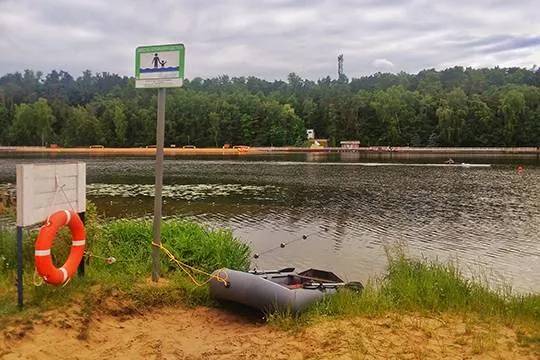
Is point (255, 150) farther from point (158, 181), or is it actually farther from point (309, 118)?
point (158, 181)

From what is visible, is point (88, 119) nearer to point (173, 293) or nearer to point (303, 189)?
point (303, 189)

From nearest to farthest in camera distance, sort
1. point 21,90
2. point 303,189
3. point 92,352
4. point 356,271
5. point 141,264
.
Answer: point 92,352, point 141,264, point 356,271, point 303,189, point 21,90

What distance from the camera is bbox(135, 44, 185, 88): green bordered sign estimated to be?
6684 mm

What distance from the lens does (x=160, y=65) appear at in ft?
22.2

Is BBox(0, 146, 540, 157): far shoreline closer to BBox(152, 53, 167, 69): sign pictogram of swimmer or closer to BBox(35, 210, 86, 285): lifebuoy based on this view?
BBox(152, 53, 167, 69): sign pictogram of swimmer

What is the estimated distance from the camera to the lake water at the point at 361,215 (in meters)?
13.5

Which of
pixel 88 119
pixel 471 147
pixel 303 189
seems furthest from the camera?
pixel 88 119

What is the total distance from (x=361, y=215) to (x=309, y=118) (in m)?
97.5

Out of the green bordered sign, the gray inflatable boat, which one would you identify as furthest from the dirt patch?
the green bordered sign

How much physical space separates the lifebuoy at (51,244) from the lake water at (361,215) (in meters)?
6.16

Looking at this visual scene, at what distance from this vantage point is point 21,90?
158375 millimetres

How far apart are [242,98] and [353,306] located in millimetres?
117404

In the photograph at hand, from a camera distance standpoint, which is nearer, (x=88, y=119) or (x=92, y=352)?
(x=92, y=352)

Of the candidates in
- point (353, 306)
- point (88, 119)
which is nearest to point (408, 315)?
point (353, 306)
